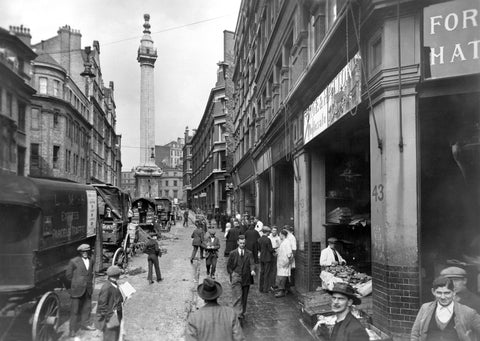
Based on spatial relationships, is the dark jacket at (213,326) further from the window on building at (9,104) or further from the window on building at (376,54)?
the window on building at (376,54)

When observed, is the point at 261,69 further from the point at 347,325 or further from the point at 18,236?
the point at 347,325

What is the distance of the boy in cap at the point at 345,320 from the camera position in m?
3.90

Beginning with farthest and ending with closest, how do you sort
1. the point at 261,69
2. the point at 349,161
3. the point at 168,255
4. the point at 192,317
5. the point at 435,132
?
the point at 261,69 → the point at 168,255 → the point at 349,161 → the point at 435,132 → the point at 192,317

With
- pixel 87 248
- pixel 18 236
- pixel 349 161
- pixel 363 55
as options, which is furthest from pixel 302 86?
pixel 18 236

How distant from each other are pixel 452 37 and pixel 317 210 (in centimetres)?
648

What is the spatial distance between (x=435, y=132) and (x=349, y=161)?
361 centimetres

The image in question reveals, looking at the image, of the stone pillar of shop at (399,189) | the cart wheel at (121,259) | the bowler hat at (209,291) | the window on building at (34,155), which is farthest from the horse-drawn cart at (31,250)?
the cart wheel at (121,259)

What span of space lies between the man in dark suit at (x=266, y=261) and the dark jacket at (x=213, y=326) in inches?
310

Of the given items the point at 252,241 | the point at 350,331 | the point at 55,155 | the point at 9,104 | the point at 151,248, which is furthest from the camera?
the point at 252,241

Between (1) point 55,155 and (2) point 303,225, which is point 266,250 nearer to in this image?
(2) point 303,225

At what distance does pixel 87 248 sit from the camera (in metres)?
8.39

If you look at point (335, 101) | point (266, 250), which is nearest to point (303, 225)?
point (266, 250)

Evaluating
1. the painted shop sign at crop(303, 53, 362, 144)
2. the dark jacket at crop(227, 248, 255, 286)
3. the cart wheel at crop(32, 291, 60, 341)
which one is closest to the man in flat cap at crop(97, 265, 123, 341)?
the cart wheel at crop(32, 291, 60, 341)

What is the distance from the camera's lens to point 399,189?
6.98 metres
